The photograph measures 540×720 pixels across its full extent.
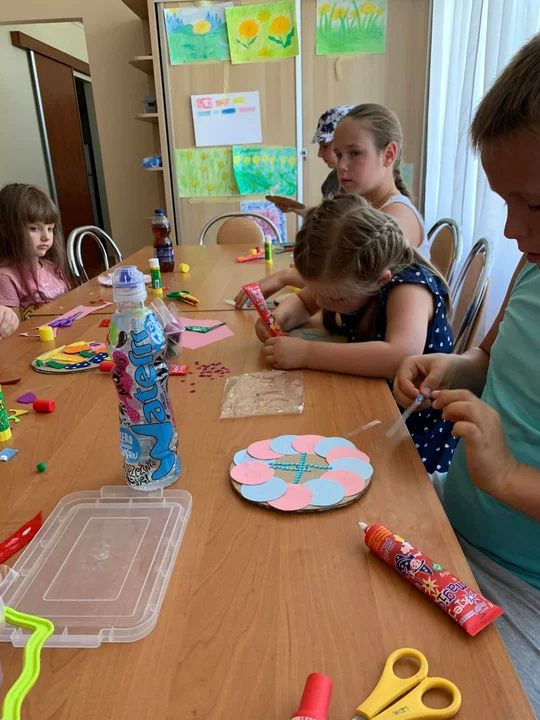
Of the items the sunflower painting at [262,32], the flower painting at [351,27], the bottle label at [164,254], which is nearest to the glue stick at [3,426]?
the bottle label at [164,254]

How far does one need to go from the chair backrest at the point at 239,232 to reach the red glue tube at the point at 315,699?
2.47 metres

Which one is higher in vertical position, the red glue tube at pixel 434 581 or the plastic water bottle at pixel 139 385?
the plastic water bottle at pixel 139 385

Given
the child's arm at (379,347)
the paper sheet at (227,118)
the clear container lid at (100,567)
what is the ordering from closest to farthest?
the clear container lid at (100,567), the child's arm at (379,347), the paper sheet at (227,118)

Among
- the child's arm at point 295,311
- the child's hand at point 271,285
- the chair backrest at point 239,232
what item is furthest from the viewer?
the chair backrest at point 239,232

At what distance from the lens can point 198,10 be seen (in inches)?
120

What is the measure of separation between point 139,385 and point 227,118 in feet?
10.0

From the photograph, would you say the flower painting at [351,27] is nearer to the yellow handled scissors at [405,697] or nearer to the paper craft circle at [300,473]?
the paper craft circle at [300,473]

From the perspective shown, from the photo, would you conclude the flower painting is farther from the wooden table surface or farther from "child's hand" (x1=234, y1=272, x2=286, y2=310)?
the wooden table surface

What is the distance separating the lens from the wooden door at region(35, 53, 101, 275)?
4.90 metres

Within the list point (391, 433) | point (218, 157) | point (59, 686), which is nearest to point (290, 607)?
point (59, 686)

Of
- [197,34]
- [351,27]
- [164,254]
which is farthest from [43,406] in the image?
[351,27]

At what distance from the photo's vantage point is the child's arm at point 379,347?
0.96 meters

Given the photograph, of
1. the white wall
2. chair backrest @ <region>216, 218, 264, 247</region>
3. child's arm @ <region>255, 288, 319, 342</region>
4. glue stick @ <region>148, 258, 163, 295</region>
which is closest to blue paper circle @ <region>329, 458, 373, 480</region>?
child's arm @ <region>255, 288, 319, 342</region>

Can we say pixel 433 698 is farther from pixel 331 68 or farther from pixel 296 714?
pixel 331 68
